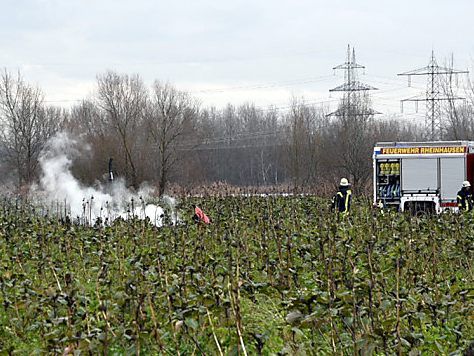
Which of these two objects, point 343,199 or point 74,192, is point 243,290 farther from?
point 74,192

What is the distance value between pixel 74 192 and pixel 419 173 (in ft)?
44.0

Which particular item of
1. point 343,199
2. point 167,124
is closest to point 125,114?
point 167,124

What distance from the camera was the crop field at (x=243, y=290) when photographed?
18.5 feet

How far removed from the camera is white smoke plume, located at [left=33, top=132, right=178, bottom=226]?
72.5 ft

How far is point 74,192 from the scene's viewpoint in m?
31.4

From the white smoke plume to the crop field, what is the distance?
17.5 ft

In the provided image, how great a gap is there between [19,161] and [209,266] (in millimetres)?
35592

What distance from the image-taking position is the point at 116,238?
43.8ft

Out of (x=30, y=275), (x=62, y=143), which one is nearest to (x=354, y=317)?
(x=30, y=275)

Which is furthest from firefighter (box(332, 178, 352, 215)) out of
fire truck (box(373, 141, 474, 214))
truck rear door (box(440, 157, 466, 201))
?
truck rear door (box(440, 157, 466, 201))

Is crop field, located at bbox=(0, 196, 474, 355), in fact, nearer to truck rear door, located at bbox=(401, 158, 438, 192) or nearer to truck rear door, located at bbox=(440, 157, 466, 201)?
truck rear door, located at bbox=(401, 158, 438, 192)

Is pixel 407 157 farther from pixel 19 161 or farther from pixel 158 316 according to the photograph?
pixel 19 161

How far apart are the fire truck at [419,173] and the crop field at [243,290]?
26.7 feet

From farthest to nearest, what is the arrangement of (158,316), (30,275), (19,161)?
(19,161) < (30,275) < (158,316)
